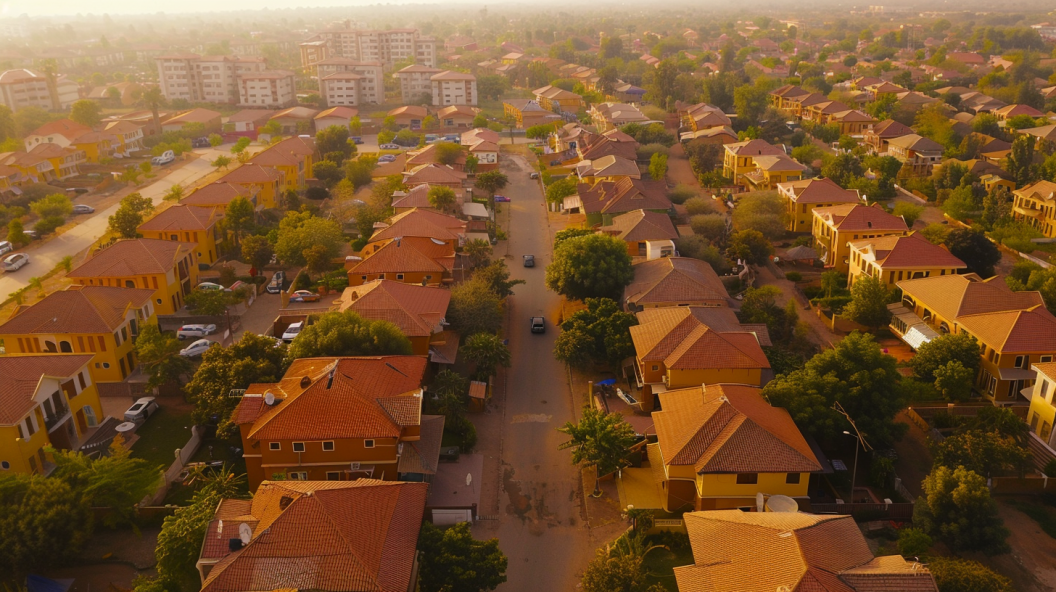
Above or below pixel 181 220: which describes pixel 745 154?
below

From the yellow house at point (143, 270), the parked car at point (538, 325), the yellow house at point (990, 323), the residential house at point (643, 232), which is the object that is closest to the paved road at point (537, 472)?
the parked car at point (538, 325)

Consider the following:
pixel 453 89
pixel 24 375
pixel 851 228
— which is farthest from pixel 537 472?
pixel 453 89

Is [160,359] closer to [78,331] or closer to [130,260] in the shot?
[78,331]

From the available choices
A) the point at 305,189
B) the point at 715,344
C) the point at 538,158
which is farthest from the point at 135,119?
the point at 715,344

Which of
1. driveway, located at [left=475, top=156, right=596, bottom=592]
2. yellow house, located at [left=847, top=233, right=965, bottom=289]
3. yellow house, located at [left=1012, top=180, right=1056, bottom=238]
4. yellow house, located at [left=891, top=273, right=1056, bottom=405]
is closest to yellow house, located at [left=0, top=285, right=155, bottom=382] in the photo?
driveway, located at [left=475, top=156, right=596, bottom=592]

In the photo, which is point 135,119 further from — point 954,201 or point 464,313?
point 954,201

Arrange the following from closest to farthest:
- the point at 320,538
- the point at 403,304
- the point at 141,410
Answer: the point at 320,538, the point at 141,410, the point at 403,304
